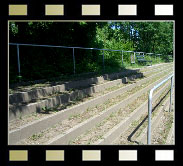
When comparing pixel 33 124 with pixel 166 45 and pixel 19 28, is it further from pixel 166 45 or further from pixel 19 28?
pixel 166 45

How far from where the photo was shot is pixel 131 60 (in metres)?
13.3

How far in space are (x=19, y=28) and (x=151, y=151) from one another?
25.1 feet

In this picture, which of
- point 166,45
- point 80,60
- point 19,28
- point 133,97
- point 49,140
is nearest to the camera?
point 49,140

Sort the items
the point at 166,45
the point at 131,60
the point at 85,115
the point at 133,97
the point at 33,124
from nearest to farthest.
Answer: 1. the point at 33,124
2. the point at 85,115
3. the point at 133,97
4. the point at 131,60
5. the point at 166,45

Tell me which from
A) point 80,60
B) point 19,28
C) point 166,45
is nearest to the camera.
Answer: point 19,28

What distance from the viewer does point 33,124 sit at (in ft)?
11.3

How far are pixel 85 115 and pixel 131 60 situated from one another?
9440mm

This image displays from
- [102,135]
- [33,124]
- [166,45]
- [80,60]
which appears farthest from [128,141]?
[166,45]

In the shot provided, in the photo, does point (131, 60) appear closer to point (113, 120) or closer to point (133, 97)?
point (133, 97)

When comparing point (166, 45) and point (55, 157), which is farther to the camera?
point (166, 45)
